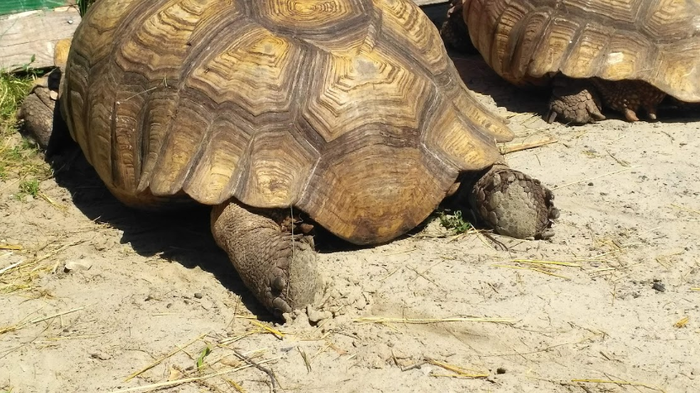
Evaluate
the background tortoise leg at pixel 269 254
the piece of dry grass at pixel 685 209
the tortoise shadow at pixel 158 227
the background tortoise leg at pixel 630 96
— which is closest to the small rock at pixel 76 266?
the tortoise shadow at pixel 158 227

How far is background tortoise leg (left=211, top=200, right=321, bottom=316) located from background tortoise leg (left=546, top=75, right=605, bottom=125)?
272cm

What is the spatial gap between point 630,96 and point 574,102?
378 millimetres

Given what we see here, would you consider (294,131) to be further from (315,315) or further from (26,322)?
(26,322)

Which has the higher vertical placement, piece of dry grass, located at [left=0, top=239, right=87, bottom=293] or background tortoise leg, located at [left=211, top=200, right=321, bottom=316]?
background tortoise leg, located at [left=211, top=200, right=321, bottom=316]

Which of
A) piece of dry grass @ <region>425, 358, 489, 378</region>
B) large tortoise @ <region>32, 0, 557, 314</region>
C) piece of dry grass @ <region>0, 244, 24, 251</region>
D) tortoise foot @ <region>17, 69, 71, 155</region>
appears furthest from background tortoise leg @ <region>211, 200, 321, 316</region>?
tortoise foot @ <region>17, 69, 71, 155</region>

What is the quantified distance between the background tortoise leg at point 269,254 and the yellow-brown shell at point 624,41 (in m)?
2.81

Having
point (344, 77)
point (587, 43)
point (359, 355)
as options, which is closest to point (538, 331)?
point (359, 355)

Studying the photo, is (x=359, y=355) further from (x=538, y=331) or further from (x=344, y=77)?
(x=344, y=77)

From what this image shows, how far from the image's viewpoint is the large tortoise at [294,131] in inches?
158

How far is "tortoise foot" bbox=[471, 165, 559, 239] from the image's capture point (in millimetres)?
4332

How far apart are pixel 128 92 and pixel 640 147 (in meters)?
3.20

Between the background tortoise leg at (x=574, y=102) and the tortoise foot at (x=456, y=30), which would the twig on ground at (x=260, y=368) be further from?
the tortoise foot at (x=456, y=30)

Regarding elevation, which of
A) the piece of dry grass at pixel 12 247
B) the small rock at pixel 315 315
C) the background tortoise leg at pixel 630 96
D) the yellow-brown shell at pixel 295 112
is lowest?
the piece of dry grass at pixel 12 247

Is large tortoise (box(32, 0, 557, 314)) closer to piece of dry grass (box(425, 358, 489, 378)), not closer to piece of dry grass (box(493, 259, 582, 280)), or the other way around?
piece of dry grass (box(493, 259, 582, 280))
